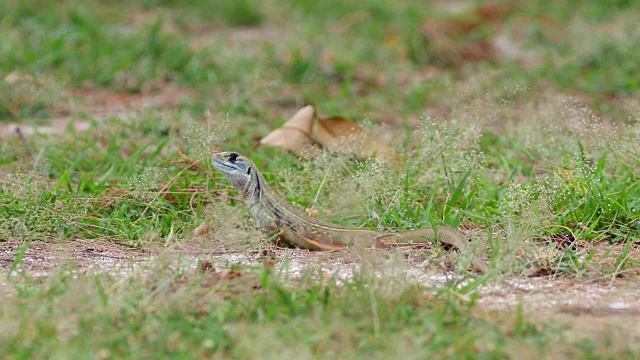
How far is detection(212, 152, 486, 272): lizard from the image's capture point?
14.9 feet

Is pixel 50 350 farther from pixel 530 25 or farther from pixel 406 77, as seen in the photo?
pixel 530 25

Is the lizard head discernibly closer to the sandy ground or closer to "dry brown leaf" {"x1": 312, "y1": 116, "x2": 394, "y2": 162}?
the sandy ground

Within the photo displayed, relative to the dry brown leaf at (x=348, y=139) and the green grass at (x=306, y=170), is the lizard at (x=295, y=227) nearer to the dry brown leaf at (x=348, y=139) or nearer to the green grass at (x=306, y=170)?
the green grass at (x=306, y=170)

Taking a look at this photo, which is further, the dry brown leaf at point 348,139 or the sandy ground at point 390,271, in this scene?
the dry brown leaf at point 348,139

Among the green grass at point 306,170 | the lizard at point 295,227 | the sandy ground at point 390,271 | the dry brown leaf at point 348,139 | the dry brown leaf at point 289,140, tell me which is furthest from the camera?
the dry brown leaf at point 289,140

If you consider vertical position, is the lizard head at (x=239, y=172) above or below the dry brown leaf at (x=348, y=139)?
above

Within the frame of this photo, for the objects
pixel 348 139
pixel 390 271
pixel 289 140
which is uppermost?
pixel 390 271

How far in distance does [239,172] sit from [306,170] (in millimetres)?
511

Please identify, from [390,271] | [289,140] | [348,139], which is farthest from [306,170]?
[390,271]

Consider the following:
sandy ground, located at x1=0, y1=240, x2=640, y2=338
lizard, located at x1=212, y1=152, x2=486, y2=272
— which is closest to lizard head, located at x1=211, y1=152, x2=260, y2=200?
lizard, located at x1=212, y1=152, x2=486, y2=272

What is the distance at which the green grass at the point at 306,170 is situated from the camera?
3.50m

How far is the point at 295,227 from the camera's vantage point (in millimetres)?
4672

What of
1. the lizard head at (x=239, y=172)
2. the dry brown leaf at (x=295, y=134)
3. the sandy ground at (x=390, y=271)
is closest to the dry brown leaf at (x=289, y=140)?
the dry brown leaf at (x=295, y=134)

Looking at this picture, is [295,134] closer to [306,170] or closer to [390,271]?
[306,170]
